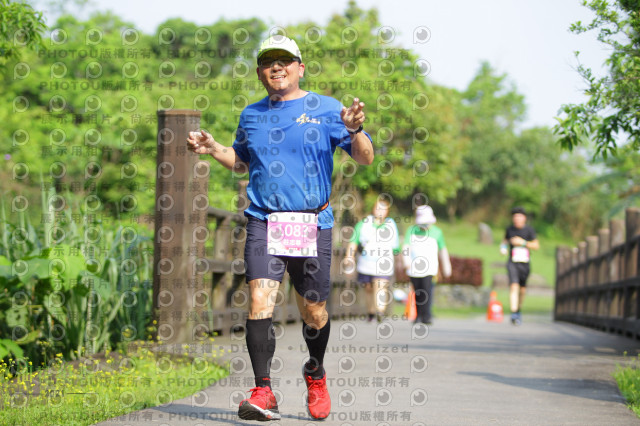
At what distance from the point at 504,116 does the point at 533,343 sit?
75452 mm

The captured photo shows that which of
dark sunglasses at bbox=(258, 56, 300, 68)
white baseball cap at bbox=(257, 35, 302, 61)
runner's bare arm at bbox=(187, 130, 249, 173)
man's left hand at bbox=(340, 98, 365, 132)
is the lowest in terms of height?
runner's bare arm at bbox=(187, 130, 249, 173)

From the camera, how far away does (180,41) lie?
63.1 meters

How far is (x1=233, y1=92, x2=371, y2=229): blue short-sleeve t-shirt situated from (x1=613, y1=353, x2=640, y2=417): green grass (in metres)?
2.41

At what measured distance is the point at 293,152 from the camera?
16.3 feet

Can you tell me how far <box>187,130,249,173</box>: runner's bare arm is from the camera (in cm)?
510

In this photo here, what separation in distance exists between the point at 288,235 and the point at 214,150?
701 mm

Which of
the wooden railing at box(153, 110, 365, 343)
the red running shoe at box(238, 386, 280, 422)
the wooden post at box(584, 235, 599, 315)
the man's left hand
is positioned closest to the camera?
the red running shoe at box(238, 386, 280, 422)

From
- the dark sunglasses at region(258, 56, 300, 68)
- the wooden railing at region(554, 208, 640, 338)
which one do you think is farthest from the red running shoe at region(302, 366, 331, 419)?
the wooden railing at region(554, 208, 640, 338)

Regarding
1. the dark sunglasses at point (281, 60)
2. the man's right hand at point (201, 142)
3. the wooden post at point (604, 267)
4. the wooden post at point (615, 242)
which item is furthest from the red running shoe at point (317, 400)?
the wooden post at point (604, 267)

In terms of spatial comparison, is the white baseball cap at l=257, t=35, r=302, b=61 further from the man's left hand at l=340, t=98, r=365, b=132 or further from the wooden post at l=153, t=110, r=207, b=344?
the wooden post at l=153, t=110, r=207, b=344

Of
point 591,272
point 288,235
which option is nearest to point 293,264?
point 288,235

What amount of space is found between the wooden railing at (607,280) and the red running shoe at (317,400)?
692 centimetres

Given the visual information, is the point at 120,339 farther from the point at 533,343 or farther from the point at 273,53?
the point at 533,343

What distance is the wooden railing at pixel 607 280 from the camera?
471 inches
